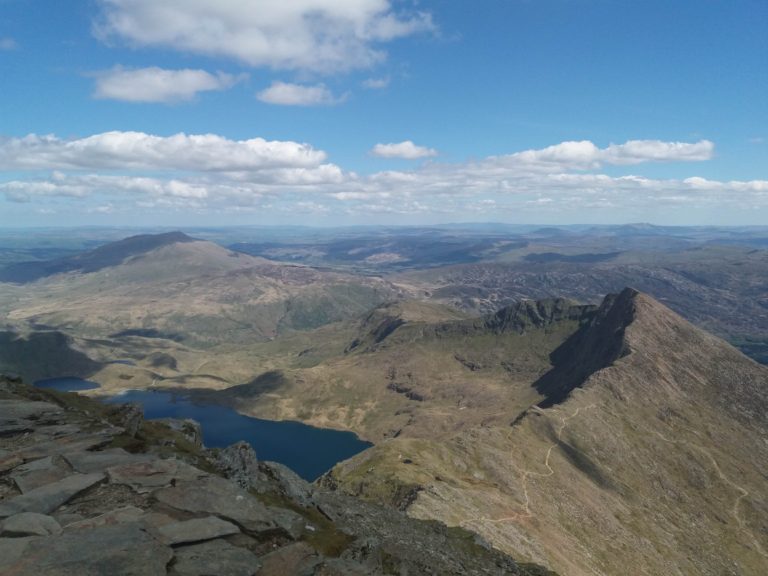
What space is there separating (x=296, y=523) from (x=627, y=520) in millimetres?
188314

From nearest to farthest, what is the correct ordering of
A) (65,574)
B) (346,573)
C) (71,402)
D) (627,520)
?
(65,574) → (346,573) → (71,402) → (627,520)

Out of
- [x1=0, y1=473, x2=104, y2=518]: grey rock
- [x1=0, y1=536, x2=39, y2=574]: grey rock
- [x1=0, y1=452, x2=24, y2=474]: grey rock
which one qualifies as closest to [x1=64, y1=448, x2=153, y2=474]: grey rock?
[x1=0, y1=473, x2=104, y2=518]: grey rock

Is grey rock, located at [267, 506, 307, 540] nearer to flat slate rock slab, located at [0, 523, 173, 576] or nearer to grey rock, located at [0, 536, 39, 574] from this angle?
flat slate rock slab, located at [0, 523, 173, 576]

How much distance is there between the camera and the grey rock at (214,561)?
23.5 metres

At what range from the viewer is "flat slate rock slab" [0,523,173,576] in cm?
2152

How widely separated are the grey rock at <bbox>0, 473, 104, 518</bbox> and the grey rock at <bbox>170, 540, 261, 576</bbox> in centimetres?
975

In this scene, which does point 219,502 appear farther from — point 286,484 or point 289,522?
point 286,484

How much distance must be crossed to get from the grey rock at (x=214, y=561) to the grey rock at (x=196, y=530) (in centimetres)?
43

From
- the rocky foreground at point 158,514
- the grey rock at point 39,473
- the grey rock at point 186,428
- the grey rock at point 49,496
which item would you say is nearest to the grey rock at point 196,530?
the rocky foreground at point 158,514

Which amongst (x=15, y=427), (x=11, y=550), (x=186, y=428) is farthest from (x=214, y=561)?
(x=186, y=428)

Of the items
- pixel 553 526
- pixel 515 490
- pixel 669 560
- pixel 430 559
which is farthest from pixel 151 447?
pixel 669 560

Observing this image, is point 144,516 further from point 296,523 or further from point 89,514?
point 296,523

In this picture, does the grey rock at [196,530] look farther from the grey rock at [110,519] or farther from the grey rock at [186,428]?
the grey rock at [186,428]

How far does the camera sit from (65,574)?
2119 cm
